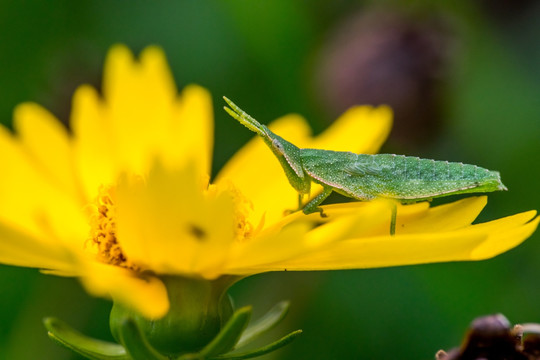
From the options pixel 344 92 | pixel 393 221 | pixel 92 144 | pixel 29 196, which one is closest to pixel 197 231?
pixel 393 221

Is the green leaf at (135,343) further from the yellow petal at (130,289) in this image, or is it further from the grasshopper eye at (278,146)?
the grasshopper eye at (278,146)

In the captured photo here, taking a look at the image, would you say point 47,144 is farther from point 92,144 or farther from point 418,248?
point 418,248

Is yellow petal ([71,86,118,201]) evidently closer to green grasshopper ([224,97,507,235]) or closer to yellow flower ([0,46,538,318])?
yellow flower ([0,46,538,318])

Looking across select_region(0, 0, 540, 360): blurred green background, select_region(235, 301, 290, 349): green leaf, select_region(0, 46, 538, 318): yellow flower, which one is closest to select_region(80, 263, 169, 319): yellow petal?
select_region(0, 46, 538, 318): yellow flower

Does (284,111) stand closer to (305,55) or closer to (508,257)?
(305,55)

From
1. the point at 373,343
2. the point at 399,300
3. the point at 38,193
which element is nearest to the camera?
the point at 38,193

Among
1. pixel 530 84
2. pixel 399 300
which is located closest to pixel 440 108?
pixel 530 84
